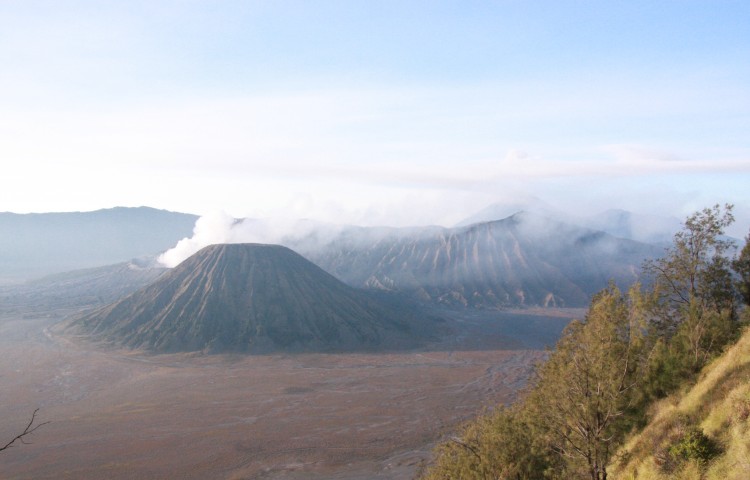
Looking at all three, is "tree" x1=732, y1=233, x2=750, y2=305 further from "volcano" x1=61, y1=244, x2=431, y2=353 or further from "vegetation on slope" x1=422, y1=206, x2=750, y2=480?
"volcano" x1=61, y1=244, x2=431, y2=353

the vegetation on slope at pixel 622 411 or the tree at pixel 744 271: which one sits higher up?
the tree at pixel 744 271

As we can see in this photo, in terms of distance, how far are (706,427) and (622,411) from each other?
268cm

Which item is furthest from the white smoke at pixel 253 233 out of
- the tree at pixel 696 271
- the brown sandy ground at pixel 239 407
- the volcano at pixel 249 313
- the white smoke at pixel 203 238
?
the tree at pixel 696 271

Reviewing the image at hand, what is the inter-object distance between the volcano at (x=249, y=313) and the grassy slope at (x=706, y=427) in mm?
57693

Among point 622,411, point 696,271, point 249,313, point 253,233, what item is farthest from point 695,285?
point 253,233

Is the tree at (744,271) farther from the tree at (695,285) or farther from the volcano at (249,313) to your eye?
the volcano at (249,313)

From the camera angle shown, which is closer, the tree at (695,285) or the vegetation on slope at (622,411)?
the vegetation on slope at (622,411)

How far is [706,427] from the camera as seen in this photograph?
1295cm

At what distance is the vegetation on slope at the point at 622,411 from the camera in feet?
41.1

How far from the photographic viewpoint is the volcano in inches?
2822

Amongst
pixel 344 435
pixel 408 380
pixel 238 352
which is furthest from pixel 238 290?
pixel 344 435

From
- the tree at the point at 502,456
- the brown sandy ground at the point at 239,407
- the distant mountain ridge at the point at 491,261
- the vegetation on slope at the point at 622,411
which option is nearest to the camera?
the vegetation on slope at the point at 622,411

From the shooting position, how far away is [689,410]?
48.0 feet

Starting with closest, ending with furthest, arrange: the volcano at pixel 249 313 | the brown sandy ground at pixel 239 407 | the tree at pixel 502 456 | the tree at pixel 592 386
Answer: the tree at pixel 592 386 < the tree at pixel 502 456 < the brown sandy ground at pixel 239 407 < the volcano at pixel 249 313
